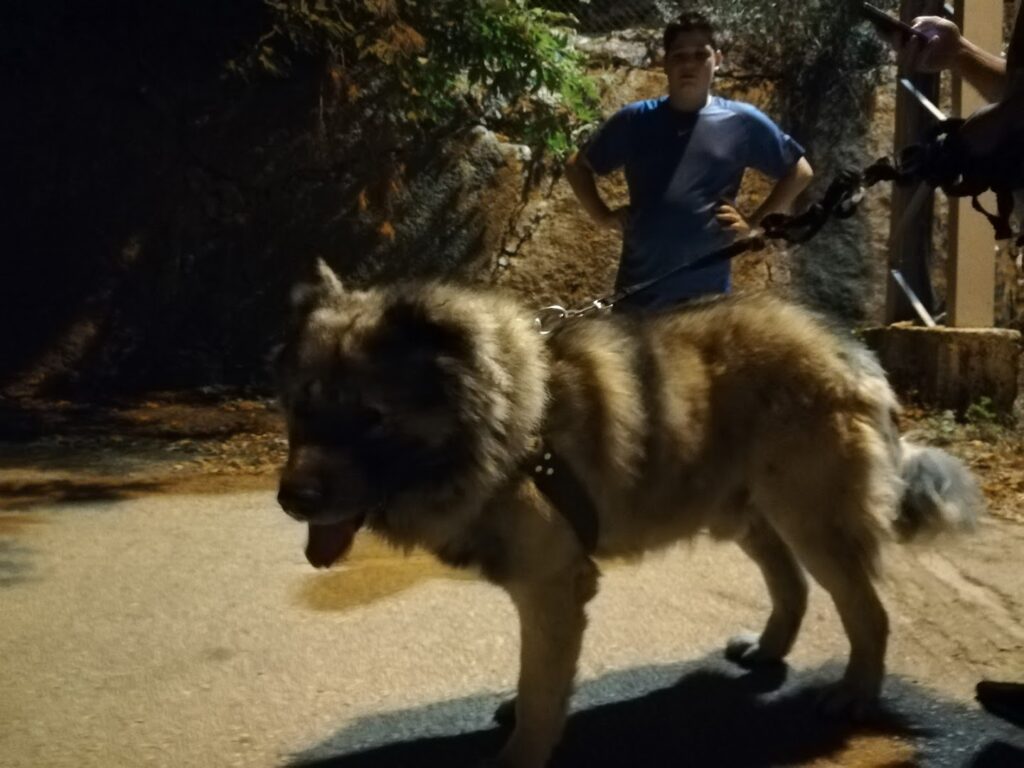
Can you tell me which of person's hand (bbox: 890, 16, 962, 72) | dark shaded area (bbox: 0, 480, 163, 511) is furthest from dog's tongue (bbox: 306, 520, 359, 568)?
dark shaded area (bbox: 0, 480, 163, 511)

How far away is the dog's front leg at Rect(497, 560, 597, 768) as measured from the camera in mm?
3160

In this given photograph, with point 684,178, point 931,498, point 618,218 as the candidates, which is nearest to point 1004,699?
point 931,498

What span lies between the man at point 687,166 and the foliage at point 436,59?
285 cm

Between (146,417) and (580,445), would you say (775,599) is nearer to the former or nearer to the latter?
(580,445)

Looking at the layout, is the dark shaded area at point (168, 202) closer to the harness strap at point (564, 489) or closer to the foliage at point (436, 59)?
the foliage at point (436, 59)

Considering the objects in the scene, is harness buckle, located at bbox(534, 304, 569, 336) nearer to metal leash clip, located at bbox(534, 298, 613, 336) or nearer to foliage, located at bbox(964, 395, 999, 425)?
metal leash clip, located at bbox(534, 298, 613, 336)

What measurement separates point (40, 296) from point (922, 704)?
777 cm

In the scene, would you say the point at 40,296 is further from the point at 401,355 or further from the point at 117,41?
the point at 401,355

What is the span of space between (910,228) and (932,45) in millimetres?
5283

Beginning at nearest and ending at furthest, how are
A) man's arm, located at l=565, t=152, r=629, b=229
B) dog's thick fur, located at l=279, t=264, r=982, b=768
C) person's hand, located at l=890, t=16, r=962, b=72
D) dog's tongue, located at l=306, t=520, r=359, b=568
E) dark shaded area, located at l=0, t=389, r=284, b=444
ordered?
1. dog's thick fur, located at l=279, t=264, r=982, b=768
2. dog's tongue, located at l=306, t=520, r=359, b=568
3. person's hand, located at l=890, t=16, r=962, b=72
4. man's arm, located at l=565, t=152, r=629, b=229
5. dark shaded area, located at l=0, t=389, r=284, b=444

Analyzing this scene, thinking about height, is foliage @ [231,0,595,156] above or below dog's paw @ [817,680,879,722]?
above

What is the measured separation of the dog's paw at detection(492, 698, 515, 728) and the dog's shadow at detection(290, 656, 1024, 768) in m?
0.03

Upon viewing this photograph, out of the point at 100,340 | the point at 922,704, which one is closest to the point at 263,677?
the point at 922,704

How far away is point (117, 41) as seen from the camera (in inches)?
367
